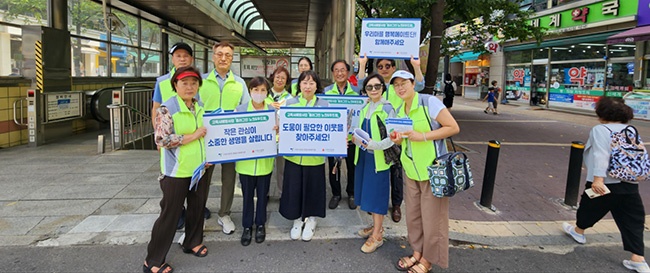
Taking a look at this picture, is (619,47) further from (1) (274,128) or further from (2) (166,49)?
(2) (166,49)

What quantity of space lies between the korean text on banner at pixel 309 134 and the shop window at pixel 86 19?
9360 mm

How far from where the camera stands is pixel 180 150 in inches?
122

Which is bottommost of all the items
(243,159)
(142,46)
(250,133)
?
(243,159)

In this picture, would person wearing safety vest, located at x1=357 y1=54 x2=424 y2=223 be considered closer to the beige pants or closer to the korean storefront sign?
the beige pants

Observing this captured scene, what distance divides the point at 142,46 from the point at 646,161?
14.6 metres

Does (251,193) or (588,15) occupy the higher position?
(588,15)

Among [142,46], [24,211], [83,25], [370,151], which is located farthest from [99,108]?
[370,151]

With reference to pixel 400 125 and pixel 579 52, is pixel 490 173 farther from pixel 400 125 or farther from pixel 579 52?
pixel 579 52

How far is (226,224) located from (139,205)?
144 cm

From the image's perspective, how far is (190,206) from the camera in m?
3.39

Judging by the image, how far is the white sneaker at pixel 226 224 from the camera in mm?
3961

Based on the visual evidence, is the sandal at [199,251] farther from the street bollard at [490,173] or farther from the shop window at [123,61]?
the shop window at [123,61]

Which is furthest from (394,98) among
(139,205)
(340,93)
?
(139,205)

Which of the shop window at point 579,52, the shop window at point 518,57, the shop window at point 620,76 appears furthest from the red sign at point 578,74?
the shop window at point 518,57
